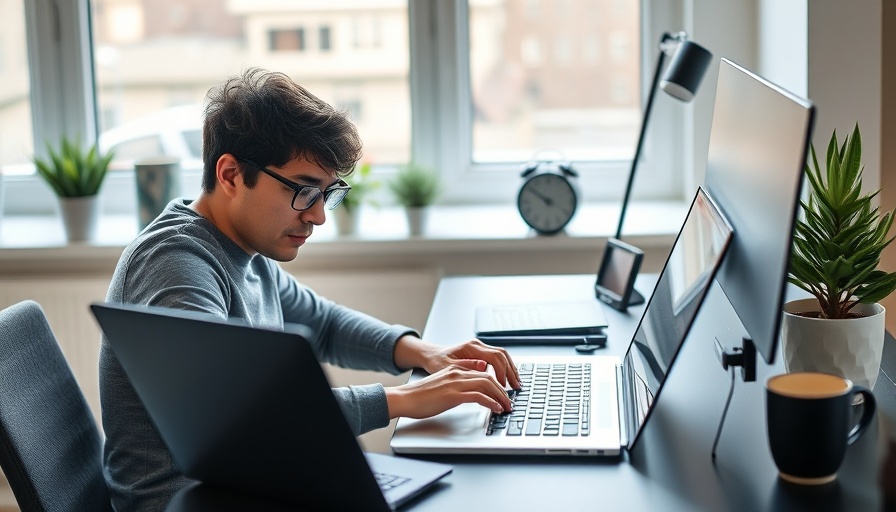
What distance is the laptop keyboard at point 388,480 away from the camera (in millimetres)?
1125

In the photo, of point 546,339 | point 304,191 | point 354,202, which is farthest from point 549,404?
point 354,202

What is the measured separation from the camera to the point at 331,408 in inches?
37.7

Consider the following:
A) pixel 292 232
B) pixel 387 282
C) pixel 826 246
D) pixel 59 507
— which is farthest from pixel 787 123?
pixel 387 282

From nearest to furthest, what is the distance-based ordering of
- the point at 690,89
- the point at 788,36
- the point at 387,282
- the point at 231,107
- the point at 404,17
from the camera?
the point at 231,107
the point at 690,89
the point at 788,36
the point at 387,282
the point at 404,17

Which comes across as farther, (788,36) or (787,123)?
(788,36)

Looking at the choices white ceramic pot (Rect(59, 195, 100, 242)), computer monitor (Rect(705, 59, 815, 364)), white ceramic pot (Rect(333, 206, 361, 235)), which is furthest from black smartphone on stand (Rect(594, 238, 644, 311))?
white ceramic pot (Rect(59, 195, 100, 242))

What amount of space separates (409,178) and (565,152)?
53 cm

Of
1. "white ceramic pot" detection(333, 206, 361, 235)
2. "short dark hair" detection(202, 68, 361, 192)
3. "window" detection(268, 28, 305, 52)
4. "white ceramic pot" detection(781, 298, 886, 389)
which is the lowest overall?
"white ceramic pot" detection(781, 298, 886, 389)

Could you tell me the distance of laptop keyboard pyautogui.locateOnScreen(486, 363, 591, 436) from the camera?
1286mm

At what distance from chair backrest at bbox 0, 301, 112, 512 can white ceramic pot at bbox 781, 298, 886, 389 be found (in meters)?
1.00

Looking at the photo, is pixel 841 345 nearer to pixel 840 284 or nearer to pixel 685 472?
pixel 840 284

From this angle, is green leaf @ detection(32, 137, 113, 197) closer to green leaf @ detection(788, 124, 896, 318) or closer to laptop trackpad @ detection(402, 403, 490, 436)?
laptop trackpad @ detection(402, 403, 490, 436)

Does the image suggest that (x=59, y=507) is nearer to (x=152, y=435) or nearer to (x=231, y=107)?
(x=152, y=435)

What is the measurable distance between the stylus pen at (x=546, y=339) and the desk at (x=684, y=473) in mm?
243
